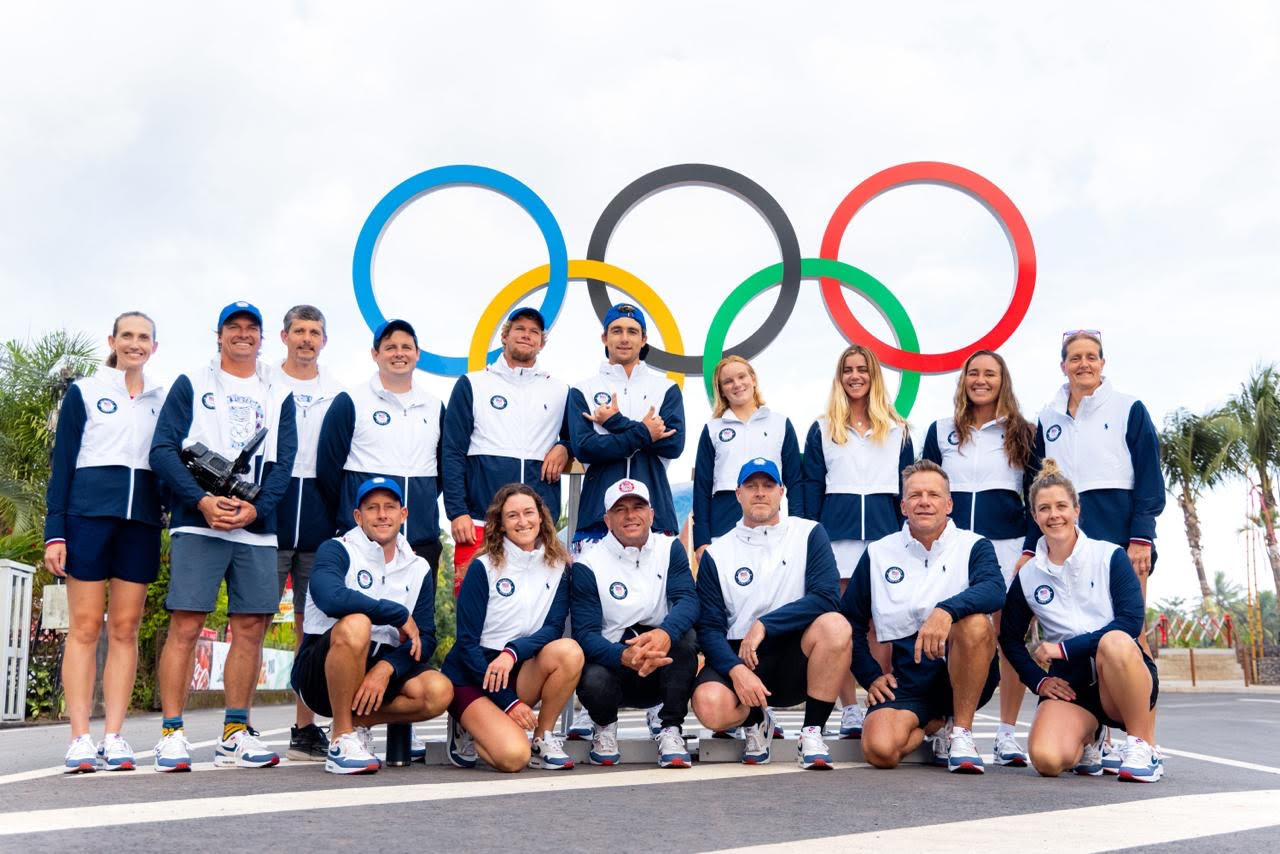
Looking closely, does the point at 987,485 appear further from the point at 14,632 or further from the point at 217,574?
the point at 14,632

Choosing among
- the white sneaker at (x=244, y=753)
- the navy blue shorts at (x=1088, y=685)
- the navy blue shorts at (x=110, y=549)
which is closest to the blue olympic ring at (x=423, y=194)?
the navy blue shorts at (x=110, y=549)

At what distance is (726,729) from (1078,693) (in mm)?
1680

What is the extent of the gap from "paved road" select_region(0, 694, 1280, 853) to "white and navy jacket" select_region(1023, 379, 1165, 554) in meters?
1.24

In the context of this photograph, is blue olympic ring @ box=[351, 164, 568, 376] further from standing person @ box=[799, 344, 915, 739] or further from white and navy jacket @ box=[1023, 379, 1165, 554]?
white and navy jacket @ box=[1023, 379, 1165, 554]

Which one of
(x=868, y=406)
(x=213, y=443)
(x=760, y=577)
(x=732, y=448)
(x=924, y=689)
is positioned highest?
(x=868, y=406)

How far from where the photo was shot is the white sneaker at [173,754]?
17.3 feet

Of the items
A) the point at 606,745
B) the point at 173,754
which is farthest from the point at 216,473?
the point at 606,745

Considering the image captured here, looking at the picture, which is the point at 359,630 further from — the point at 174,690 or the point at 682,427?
the point at 682,427

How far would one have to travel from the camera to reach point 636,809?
13.2ft

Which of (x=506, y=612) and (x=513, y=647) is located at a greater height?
(x=506, y=612)

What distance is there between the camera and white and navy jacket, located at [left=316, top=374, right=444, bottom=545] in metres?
6.16

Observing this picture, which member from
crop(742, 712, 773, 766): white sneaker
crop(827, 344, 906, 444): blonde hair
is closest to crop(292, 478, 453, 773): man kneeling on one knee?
crop(742, 712, 773, 766): white sneaker

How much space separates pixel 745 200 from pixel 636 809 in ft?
19.9

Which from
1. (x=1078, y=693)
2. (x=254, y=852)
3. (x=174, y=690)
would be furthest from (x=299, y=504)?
(x=1078, y=693)
